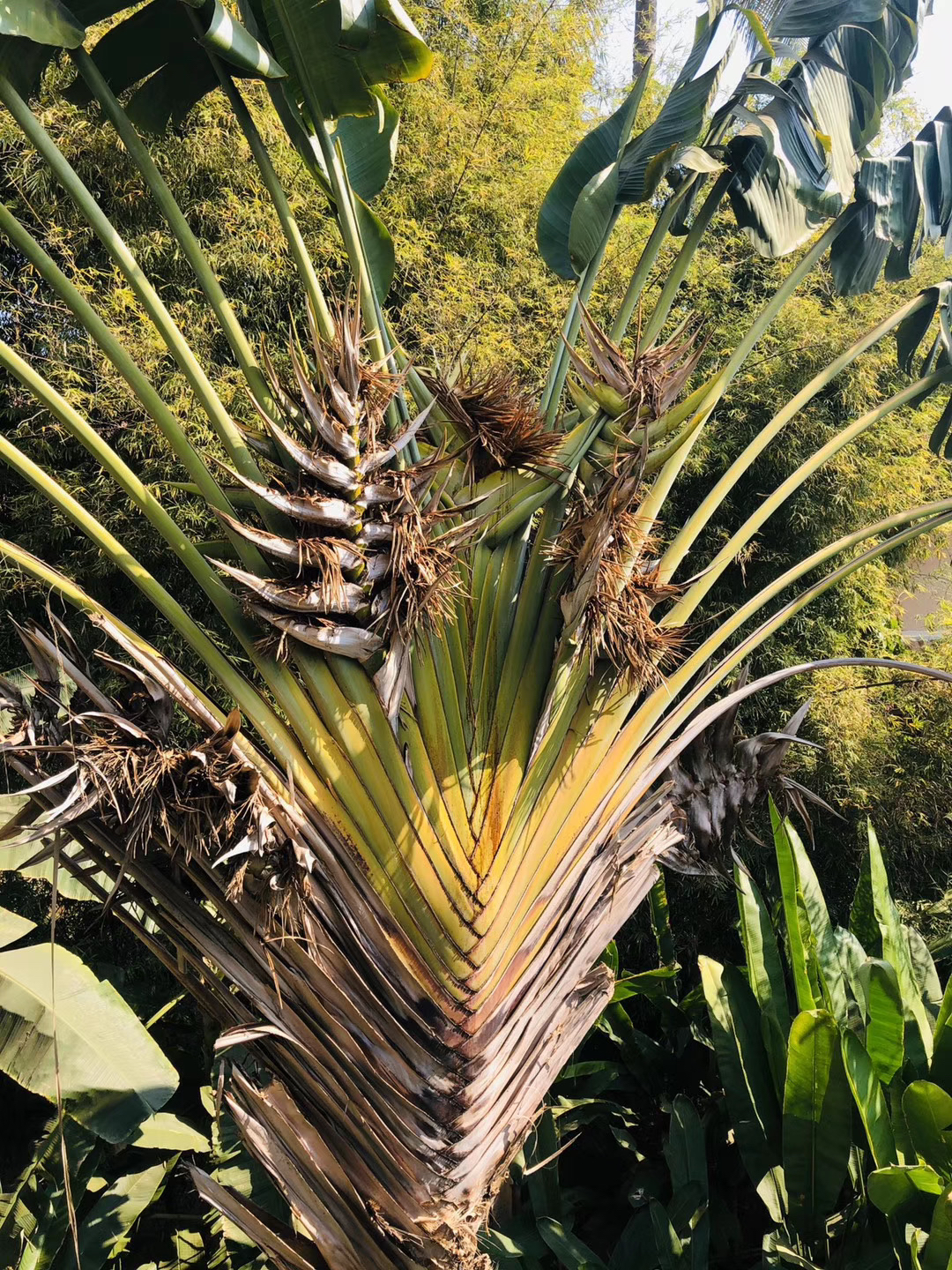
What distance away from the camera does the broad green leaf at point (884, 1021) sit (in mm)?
2152

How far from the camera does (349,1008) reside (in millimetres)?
1550

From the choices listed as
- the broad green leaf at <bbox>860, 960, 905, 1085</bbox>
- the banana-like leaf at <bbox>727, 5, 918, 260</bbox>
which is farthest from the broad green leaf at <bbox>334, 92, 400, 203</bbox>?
the broad green leaf at <bbox>860, 960, 905, 1085</bbox>

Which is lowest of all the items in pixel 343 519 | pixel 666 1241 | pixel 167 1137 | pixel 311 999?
pixel 666 1241

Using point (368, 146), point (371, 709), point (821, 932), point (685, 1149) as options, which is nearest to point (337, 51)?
point (368, 146)

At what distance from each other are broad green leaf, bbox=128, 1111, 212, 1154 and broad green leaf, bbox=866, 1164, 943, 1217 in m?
1.74

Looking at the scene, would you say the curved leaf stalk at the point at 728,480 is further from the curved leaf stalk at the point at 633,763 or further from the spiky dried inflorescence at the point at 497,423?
the spiky dried inflorescence at the point at 497,423

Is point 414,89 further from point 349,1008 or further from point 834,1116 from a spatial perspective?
point 834,1116

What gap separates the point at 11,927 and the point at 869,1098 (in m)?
2.27

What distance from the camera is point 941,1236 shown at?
1729 millimetres

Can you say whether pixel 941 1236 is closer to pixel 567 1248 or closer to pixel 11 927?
pixel 567 1248

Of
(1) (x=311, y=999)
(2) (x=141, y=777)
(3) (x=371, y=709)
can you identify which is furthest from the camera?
(3) (x=371, y=709)

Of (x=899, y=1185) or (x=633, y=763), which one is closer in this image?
(x=899, y=1185)

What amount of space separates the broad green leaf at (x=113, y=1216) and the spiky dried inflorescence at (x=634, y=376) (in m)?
2.58

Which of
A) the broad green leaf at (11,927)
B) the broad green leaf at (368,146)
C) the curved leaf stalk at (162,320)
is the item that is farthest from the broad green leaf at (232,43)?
the broad green leaf at (11,927)
